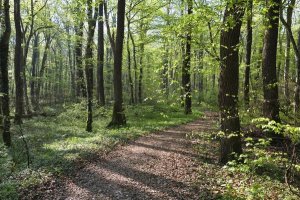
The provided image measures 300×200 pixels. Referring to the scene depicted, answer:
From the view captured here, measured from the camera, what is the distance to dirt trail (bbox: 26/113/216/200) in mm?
7070

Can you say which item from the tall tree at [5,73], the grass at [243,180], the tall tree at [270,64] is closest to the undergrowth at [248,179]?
the grass at [243,180]

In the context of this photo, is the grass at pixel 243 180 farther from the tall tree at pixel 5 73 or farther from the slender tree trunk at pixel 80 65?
the slender tree trunk at pixel 80 65

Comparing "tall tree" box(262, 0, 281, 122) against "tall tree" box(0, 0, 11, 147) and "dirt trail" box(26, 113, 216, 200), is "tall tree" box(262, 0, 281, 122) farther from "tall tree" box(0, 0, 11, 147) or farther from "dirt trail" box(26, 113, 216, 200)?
"tall tree" box(0, 0, 11, 147)

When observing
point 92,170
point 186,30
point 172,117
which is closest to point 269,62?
point 186,30

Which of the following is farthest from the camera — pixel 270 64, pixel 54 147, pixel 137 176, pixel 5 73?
pixel 54 147

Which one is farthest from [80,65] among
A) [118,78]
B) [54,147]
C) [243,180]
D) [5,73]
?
[243,180]

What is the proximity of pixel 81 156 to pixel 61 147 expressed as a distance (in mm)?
1592

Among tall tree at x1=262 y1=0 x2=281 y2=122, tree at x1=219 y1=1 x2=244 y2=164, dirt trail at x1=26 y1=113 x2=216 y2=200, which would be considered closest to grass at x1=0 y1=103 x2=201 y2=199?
dirt trail at x1=26 y1=113 x2=216 y2=200

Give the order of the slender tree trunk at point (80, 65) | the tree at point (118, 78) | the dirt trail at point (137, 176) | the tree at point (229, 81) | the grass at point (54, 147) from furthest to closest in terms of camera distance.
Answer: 1. the slender tree trunk at point (80, 65)
2. the tree at point (118, 78)
3. the tree at point (229, 81)
4. the grass at point (54, 147)
5. the dirt trail at point (137, 176)

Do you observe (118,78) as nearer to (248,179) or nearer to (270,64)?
(270,64)

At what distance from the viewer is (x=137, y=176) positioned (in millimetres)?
8305

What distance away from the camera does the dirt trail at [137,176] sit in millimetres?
7070

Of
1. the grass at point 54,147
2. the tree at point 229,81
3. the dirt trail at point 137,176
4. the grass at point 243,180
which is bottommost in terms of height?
the dirt trail at point 137,176

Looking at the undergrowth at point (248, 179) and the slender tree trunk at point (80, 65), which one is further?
the slender tree trunk at point (80, 65)
